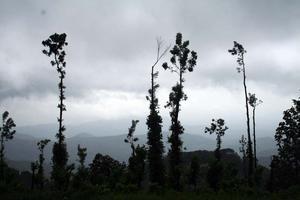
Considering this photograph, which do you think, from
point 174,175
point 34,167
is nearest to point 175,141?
A: point 174,175

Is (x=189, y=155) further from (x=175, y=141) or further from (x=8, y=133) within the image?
(x=175, y=141)

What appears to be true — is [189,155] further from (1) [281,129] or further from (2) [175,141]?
(2) [175,141]

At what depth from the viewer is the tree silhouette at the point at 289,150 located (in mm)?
50656

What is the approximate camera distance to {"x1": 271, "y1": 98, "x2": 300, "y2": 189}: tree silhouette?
5066 cm

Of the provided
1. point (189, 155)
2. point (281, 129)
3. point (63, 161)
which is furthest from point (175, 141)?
point (189, 155)

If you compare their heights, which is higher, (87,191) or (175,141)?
(175,141)

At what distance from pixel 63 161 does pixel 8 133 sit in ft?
84.8

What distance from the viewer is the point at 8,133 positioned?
6419 centimetres

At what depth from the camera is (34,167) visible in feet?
216

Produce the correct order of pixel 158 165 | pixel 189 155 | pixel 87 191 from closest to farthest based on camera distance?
pixel 87 191, pixel 158 165, pixel 189 155

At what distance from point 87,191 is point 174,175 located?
2075cm

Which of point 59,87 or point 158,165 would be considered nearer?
point 59,87

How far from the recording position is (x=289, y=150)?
52281 millimetres

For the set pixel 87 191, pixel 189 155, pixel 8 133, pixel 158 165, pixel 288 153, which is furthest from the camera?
pixel 189 155
